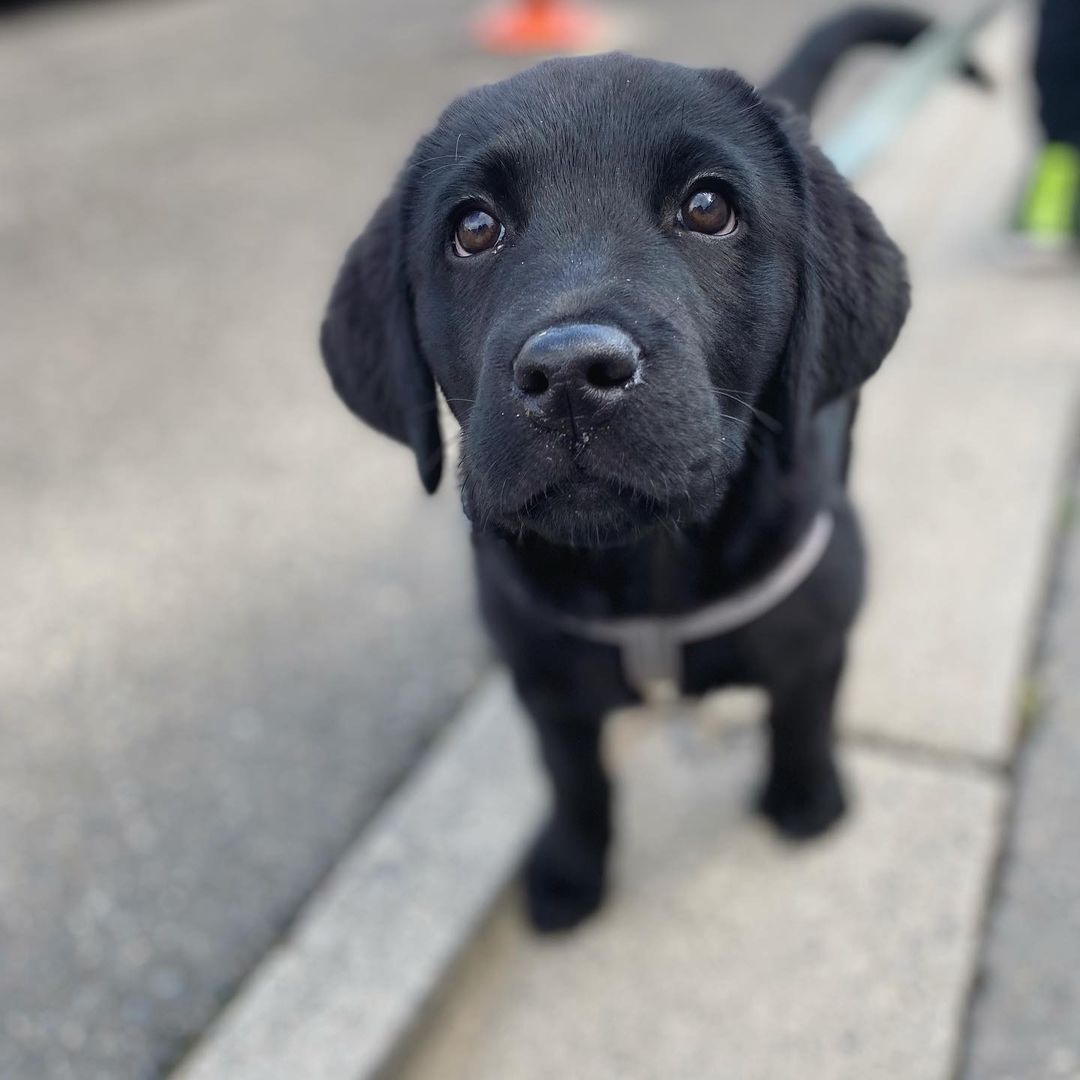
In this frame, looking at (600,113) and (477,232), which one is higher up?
(600,113)

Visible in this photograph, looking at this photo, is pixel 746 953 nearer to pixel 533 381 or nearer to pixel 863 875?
pixel 863 875

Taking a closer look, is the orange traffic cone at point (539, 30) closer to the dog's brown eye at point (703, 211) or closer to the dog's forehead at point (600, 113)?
the dog's forehead at point (600, 113)

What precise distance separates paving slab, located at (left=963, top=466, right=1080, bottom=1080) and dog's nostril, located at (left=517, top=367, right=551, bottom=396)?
1.44 metres

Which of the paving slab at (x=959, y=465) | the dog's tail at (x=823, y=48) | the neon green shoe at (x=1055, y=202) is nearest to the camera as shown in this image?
the dog's tail at (x=823, y=48)

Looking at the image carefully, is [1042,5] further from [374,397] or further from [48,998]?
[48,998]

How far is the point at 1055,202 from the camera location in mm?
4512

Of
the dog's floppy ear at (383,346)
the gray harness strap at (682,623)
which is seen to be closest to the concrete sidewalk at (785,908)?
the gray harness strap at (682,623)

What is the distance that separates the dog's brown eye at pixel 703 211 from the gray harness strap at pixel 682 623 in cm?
58

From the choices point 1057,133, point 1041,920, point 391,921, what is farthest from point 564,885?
point 1057,133

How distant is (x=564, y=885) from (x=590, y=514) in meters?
1.06

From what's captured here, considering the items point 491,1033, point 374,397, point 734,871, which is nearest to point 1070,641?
point 734,871

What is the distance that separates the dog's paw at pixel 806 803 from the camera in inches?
96.1

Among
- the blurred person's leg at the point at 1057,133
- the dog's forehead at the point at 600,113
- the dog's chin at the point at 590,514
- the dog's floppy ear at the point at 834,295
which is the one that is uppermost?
the dog's forehead at the point at 600,113

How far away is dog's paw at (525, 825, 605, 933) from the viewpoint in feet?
7.86
